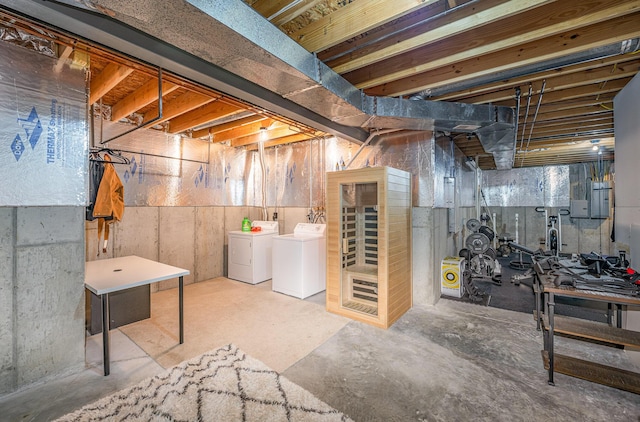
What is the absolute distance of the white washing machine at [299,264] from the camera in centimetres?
402

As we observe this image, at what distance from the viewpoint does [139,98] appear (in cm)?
325

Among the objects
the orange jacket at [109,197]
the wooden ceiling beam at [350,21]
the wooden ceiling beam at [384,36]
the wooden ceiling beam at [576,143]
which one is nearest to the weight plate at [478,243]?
the wooden ceiling beam at [576,143]

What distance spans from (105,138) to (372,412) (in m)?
4.61

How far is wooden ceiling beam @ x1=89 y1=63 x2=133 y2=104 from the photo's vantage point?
2.49 metres

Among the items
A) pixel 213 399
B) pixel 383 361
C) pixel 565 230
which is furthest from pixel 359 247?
pixel 565 230

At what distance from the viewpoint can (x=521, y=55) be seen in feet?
7.52

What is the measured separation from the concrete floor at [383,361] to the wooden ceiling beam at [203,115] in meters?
2.61

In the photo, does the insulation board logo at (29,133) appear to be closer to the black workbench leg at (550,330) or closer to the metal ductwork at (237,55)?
the metal ductwork at (237,55)

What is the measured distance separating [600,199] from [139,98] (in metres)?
10.0

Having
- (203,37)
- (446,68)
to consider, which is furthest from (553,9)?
(203,37)

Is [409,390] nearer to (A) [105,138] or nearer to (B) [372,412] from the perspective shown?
(B) [372,412]

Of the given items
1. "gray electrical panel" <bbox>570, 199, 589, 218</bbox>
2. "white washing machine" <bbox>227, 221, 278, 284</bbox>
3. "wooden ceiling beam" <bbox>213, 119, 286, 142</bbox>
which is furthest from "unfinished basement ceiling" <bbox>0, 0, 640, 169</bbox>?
"gray electrical panel" <bbox>570, 199, 589, 218</bbox>

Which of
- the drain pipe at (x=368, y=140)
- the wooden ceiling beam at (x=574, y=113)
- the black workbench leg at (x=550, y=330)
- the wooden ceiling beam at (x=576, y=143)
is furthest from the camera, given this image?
the wooden ceiling beam at (x=576, y=143)

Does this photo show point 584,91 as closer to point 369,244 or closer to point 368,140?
point 368,140
